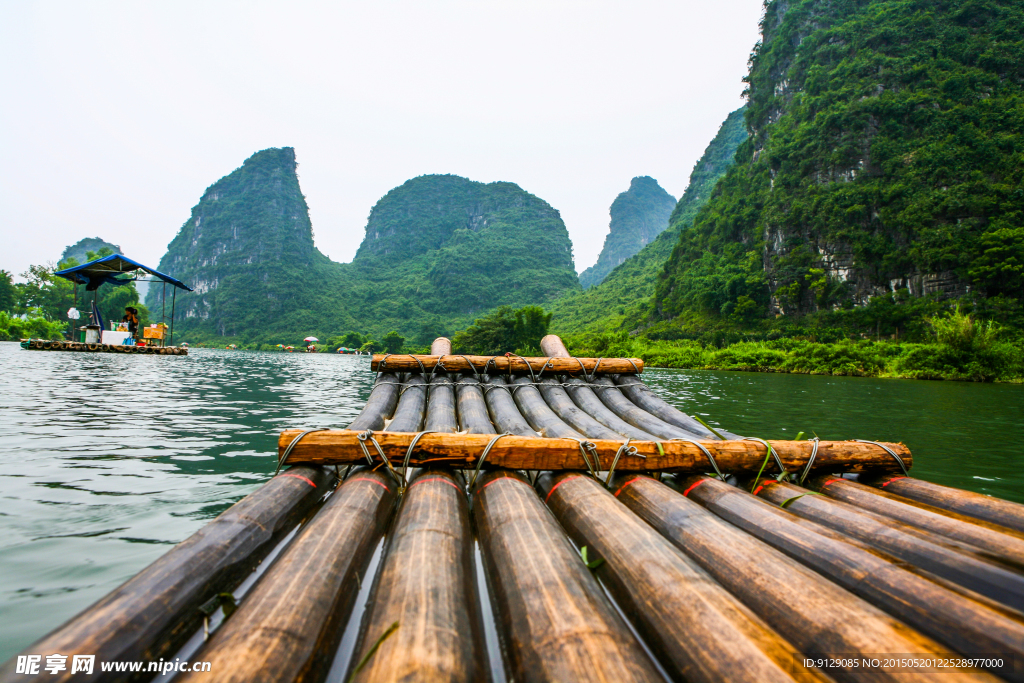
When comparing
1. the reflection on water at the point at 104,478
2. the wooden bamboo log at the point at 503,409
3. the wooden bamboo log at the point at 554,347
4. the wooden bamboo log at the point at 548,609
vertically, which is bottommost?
the reflection on water at the point at 104,478

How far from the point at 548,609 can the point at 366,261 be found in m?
155

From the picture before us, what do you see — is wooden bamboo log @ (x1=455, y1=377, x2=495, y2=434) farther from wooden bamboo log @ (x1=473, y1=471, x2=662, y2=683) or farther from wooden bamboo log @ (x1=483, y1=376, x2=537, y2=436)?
wooden bamboo log @ (x1=473, y1=471, x2=662, y2=683)

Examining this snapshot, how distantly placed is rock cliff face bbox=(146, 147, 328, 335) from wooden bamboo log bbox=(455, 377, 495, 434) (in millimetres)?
112627

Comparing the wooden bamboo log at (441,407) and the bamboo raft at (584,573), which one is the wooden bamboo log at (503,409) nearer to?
the wooden bamboo log at (441,407)

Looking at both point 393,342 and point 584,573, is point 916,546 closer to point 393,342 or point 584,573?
point 584,573

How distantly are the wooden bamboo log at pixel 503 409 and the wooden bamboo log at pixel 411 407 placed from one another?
833 millimetres

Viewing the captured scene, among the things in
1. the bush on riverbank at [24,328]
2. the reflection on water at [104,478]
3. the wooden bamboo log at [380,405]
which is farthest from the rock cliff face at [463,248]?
the wooden bamboo log at [380,405]

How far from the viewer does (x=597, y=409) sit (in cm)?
556

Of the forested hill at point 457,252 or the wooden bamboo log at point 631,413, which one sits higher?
the forested hill at point 457,252

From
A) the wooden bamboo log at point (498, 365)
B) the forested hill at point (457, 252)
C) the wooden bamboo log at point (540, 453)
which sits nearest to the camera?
the wooden bamboo log at point (540, 453)

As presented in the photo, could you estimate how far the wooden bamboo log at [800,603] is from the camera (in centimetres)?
129

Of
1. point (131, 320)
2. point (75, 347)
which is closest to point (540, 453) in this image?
point (131, 320)

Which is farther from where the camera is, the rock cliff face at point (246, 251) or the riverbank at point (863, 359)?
the rock cliff face at point (246, 251)

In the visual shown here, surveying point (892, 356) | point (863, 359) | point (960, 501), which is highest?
point (960, 501)
